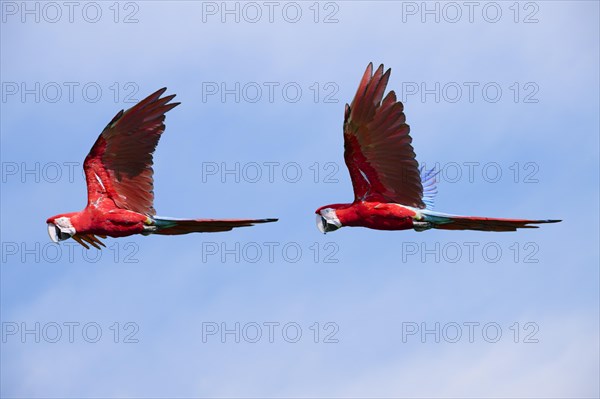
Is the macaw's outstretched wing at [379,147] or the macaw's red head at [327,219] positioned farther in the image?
the macaw's red head at [327,219]

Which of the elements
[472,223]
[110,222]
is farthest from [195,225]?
[472,223]

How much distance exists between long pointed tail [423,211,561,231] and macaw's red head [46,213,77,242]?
4679 mm

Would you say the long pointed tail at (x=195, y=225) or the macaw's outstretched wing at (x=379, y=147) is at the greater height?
the macaw's outstretched wing at (x=379, y=147)

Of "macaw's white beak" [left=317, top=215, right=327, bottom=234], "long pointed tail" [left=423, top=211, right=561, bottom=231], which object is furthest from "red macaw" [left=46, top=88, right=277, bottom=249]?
"long pointed tail" [left=423, top=211, right=561, bottom=231]

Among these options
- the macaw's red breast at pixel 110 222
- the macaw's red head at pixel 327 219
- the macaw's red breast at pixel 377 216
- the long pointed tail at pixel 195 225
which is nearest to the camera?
the long pointed tail at pixel 195 225

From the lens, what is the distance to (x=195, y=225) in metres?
15.3

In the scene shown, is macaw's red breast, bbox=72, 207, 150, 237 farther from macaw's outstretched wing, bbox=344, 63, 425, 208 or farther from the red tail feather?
the red tail feather

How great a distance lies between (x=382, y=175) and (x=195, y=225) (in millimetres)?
2479

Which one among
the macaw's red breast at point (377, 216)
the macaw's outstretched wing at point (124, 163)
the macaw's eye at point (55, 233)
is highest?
the macaw's outstretched wing at point (124, 163)

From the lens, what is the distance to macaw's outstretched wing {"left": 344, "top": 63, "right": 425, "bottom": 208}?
14727mm

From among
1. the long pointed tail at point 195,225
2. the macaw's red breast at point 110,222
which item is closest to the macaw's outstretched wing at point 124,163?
the macaw's red breast at point 110,222

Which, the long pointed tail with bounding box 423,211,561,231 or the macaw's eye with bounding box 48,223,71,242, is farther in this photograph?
the macaw's eye with bounding box 48,223,71,242

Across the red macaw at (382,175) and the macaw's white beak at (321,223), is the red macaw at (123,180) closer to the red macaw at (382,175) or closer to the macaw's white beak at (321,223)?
the macaw's white beak at (321,223)

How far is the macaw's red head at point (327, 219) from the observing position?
15.4m
